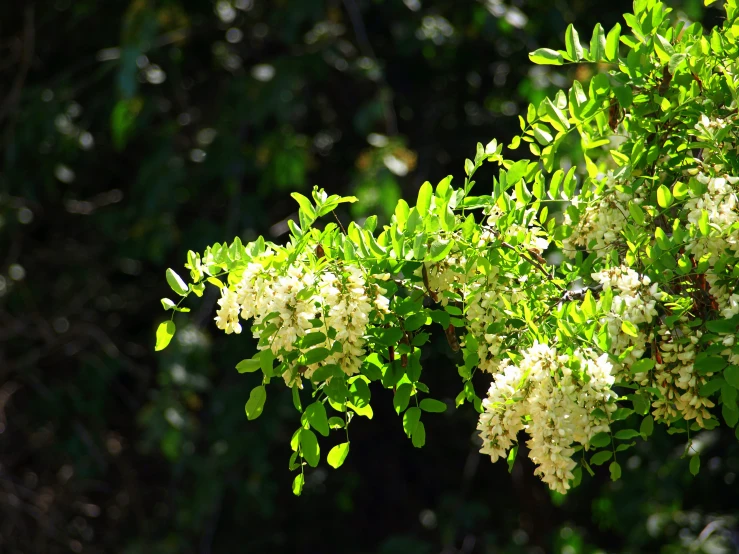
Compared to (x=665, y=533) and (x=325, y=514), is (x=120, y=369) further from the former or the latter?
(x=665, y=533)

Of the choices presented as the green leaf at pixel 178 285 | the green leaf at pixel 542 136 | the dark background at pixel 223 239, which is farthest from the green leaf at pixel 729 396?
the dark background at pixel 223 239

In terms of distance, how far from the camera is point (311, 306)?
2.86 feet

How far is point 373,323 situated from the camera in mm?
928

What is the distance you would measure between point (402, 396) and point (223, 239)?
7.06 ft

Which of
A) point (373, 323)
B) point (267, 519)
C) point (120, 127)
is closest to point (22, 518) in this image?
point (267, 519)

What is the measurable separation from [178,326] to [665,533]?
65.6 inches

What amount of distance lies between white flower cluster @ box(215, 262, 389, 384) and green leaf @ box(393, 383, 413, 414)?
0.23ft

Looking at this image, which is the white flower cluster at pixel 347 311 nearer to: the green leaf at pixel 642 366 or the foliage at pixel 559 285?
the foliage at pixel 559 285

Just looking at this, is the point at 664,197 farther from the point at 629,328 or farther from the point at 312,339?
the point at 312,339

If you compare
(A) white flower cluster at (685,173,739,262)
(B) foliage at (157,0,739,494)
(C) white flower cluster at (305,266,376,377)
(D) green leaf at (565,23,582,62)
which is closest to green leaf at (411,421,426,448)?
(B) foliage at (157,0,739,494)

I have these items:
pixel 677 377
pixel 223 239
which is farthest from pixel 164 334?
pixel 223 239

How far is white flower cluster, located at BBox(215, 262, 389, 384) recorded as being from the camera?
0.86 metres

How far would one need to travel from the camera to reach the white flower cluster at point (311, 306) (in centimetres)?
86

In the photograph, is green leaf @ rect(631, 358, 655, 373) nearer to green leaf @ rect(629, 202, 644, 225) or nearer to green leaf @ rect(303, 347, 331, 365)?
green leaf @ rect(629, 202, 644, 225)
